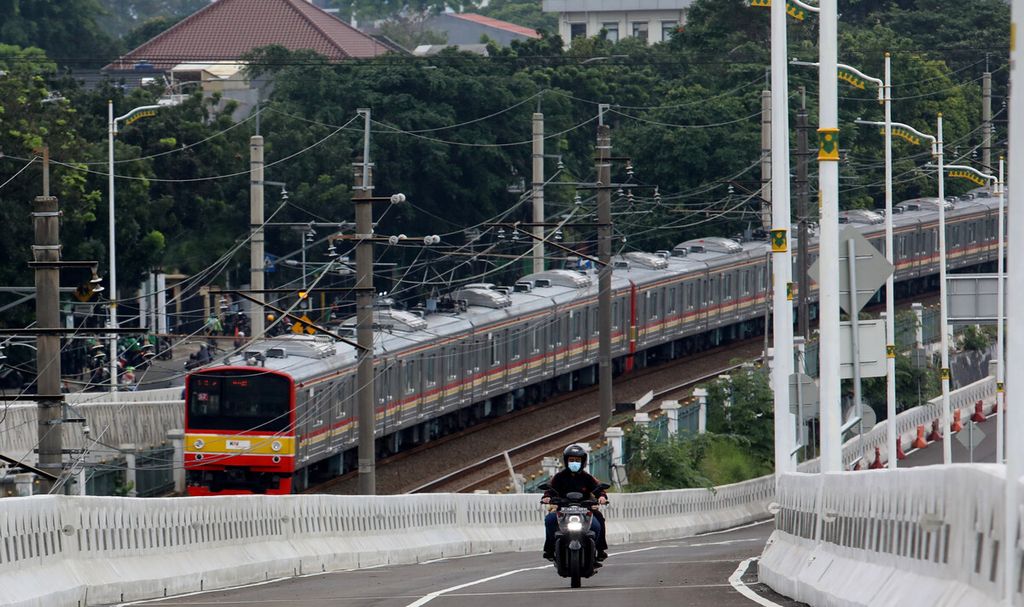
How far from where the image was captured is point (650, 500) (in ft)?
117

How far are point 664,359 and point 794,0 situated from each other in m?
31.2

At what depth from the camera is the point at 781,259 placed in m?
24.8

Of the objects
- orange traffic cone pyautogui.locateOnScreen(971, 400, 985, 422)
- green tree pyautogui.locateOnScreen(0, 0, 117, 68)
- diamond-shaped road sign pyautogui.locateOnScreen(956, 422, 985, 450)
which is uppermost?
green tree pyautogui.locateOnScreen(0, 0, 117, 68)

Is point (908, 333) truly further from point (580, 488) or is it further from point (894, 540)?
point (894, 540)

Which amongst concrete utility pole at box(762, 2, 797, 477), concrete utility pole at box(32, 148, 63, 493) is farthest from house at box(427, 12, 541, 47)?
concrete utility pole at box(32, 148, 63, 493)

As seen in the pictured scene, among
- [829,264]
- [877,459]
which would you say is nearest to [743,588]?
[829,264]

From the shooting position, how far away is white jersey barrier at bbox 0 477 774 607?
14328 mm

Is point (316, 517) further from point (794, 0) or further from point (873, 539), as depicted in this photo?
point (873, 539)

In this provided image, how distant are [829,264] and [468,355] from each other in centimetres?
2770

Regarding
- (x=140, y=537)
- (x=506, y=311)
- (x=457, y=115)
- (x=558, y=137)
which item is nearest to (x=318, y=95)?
(x=457, y=115)

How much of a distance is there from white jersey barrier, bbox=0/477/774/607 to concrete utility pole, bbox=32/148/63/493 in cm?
295

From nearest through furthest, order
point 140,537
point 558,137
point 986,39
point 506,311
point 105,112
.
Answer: point 140,537 < point 506,311 < point 105,112 < point 558,137 < point 986,39

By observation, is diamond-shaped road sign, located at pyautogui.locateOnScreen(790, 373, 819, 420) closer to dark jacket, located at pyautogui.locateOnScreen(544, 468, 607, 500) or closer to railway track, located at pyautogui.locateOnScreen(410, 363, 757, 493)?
dark jacket, located at pyautogui.locateOnScreen(544, 468, 607, 500)

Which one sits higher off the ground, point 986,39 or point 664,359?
point 986,39
